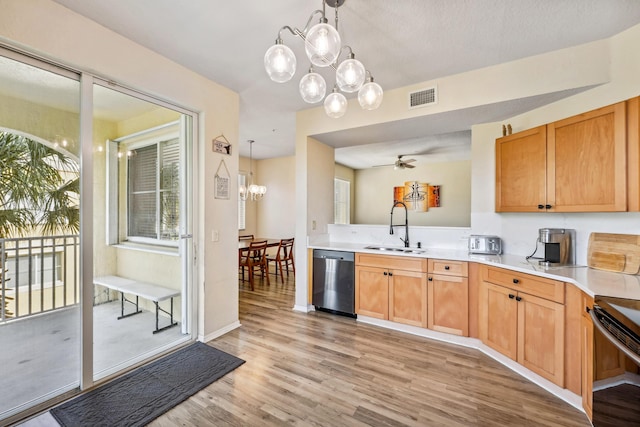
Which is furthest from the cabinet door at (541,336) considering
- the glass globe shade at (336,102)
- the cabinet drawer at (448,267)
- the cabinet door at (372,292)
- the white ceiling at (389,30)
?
the glass globe shade at (336,102)

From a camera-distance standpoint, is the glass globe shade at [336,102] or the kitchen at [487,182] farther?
the kitchen at [487,182]

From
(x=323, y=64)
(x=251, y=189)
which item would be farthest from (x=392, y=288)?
(x=251, y=189)

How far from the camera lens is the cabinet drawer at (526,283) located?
78.9 inches

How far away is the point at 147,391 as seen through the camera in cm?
204

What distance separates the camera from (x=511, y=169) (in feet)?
8.81

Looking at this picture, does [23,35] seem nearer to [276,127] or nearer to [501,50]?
[276,127]

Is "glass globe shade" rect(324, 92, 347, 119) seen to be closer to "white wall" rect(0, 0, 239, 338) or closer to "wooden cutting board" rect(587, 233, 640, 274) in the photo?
"white wall" rect(0, 0, 239, 338)

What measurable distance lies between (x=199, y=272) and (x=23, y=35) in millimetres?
2195

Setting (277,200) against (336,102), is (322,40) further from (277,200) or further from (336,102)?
(277,200)

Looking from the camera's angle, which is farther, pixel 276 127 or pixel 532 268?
pixel 276 127

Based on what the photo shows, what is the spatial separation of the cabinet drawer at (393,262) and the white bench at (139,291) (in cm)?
214

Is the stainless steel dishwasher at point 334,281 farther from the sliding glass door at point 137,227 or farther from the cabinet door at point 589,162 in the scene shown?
the cabinet door at point 589,162

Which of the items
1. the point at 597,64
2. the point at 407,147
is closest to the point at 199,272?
the point at 597,64

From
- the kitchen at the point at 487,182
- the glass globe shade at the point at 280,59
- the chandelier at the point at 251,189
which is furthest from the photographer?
the chandelier at the point at 251,189
